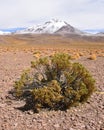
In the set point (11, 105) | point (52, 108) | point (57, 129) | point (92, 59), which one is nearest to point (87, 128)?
point (57, 129)

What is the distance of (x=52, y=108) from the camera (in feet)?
34.6

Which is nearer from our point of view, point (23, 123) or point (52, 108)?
point (23, 123)

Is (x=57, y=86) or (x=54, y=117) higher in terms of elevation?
(x=57, y=86)

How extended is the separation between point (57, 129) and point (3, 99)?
276 centimetres

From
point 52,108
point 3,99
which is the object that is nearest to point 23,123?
point 52,108

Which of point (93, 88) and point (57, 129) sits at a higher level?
point (93, 88)

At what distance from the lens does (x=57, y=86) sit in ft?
35.4

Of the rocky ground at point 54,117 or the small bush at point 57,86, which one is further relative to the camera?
the small bush at point 57,86

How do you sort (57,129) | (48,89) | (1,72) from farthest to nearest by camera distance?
(1,72) → (48,89) → (57,129)

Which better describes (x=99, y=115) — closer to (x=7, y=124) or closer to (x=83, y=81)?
(x=83, y=81)

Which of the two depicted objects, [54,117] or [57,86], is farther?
[57,86]

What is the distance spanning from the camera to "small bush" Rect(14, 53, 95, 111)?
10570 millimetres

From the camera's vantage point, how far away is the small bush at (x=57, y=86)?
10.6 m

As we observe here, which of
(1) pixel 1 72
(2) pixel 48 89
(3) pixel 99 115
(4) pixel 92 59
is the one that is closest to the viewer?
(3) pixel 99 115
